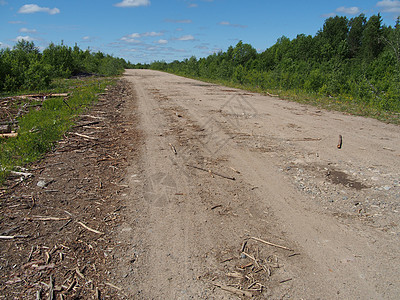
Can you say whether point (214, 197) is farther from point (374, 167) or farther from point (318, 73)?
point (318, 73)

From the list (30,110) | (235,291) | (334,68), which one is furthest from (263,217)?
(334,68)

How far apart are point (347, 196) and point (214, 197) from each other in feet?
6.13

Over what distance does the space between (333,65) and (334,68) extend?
815mm

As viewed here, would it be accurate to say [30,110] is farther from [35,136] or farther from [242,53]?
[242,53]

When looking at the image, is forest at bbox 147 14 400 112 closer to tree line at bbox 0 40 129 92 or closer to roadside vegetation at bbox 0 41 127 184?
roadside vegetation at bbox 0 41 127 184

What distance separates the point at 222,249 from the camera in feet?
10.2

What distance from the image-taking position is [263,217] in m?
3.73

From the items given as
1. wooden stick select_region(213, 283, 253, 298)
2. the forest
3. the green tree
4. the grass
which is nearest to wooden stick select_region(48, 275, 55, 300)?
wooden stick select_region(213, 283, 253, 298)

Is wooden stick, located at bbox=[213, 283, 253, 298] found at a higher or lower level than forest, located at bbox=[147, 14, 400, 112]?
lower

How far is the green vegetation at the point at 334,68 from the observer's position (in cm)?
1259

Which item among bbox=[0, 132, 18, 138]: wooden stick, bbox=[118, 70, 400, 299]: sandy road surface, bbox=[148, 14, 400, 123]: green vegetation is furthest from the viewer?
bbox=[148, 14, 400, 123]: green vegetation

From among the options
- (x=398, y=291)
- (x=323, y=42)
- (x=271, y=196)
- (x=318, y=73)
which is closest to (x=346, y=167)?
(x=271, y=196)

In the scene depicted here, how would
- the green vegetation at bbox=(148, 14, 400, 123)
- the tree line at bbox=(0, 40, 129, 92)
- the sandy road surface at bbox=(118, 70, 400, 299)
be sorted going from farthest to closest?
the tree line at bbox=(0, 40, 129, 92)
the green vegetation at bbox=(148, 14, 400, 123)
the sandy road surface at bbox=(118, 70, 400, 299)

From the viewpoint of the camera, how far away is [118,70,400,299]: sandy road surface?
8.79 feet
